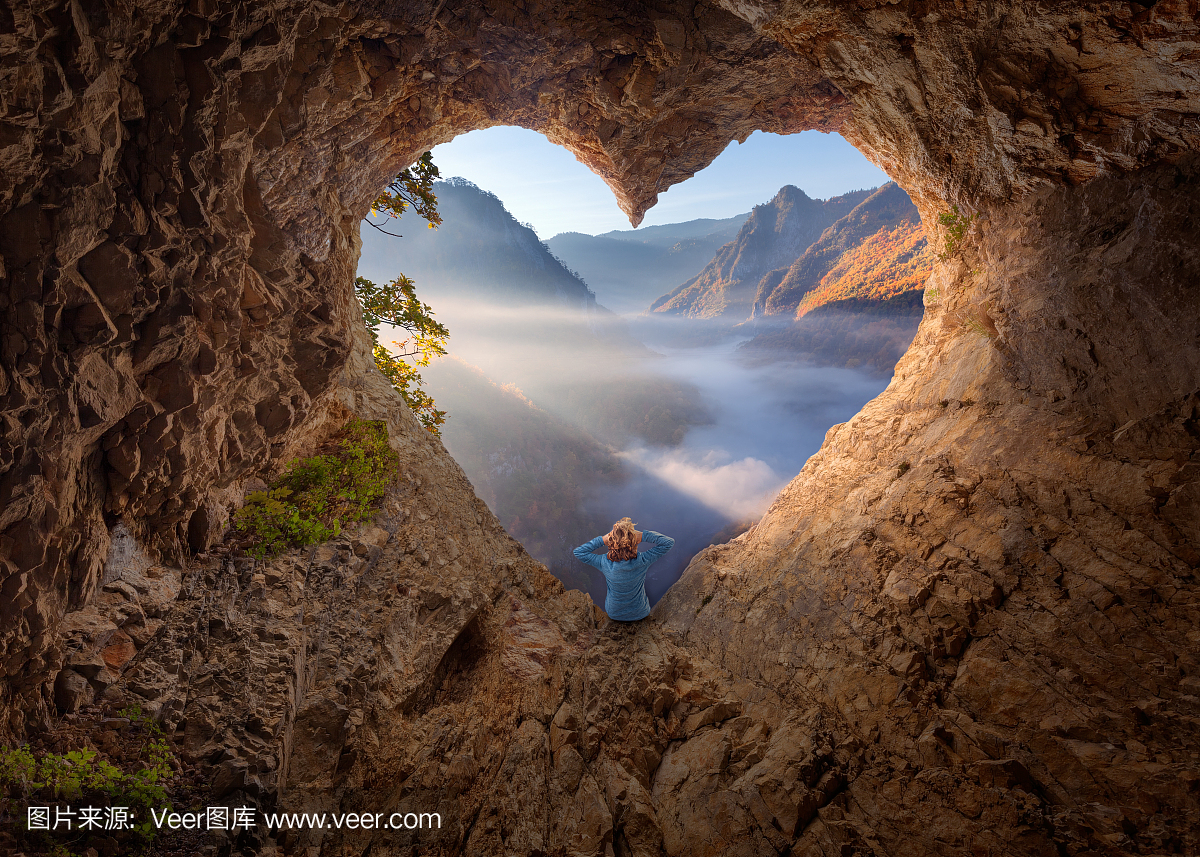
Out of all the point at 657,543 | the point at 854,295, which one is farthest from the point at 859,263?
the point at 657,543

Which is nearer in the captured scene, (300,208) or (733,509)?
(300,208)

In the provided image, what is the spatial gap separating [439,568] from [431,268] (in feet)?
137

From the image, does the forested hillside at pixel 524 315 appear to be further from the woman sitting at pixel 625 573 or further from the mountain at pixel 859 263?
the woman sitting at pixel 625 573

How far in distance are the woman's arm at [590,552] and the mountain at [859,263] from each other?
50.1 ft

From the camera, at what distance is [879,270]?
65.6ft

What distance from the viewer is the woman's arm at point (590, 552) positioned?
7660 millimetres

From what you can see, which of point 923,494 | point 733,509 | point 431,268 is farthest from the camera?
point 431,268

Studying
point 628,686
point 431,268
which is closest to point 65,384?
point 628,686

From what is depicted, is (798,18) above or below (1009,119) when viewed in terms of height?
above

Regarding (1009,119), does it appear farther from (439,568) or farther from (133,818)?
(133,818)

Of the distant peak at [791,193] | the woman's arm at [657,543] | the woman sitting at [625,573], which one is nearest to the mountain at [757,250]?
the distant peak at [791,193]

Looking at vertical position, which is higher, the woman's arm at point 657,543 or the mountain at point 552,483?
the mountain at point 552,483

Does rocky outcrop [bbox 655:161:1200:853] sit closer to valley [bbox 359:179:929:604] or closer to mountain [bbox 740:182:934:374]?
mountain [bbox 740:182:934:374]

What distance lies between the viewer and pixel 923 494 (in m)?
4.81
